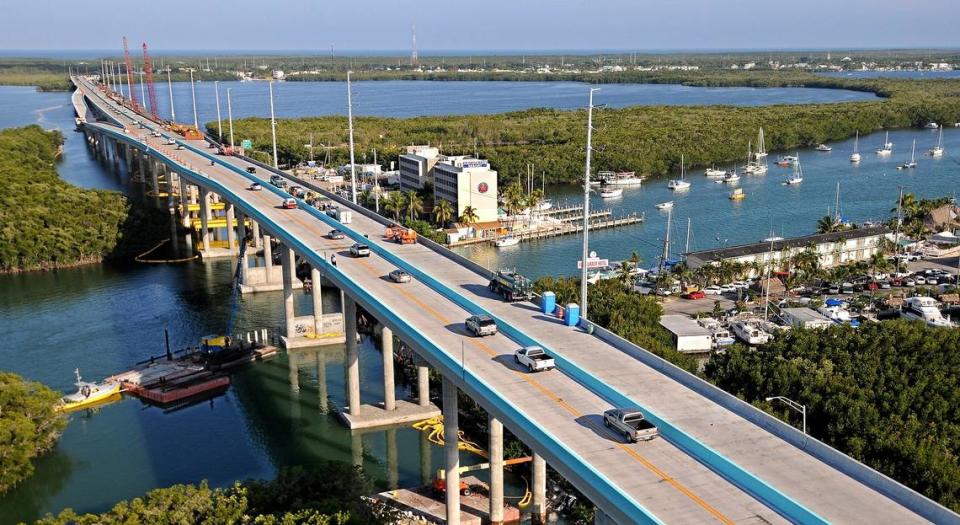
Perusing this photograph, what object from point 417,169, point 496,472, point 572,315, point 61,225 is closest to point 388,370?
point 496,472

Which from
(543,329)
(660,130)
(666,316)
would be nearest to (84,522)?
(543,329)

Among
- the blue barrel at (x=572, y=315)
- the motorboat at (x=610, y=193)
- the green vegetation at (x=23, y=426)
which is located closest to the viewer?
the blue barrel at (x=572, y=315)

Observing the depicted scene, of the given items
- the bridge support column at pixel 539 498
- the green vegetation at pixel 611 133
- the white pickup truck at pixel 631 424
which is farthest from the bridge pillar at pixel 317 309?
the green vegetation at pixel 611 133

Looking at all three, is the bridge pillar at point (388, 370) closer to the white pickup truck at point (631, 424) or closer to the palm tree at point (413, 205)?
the white pickup truck at point (631, 424)

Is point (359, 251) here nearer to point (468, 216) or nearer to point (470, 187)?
point (468, 216)

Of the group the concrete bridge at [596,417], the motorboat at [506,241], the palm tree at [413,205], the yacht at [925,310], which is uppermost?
the concrete bridge at [596,417]

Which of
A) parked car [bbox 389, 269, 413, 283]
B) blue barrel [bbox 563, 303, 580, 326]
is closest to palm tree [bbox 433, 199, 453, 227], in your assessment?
parked car [bbox 389, 269, 413, 283]
